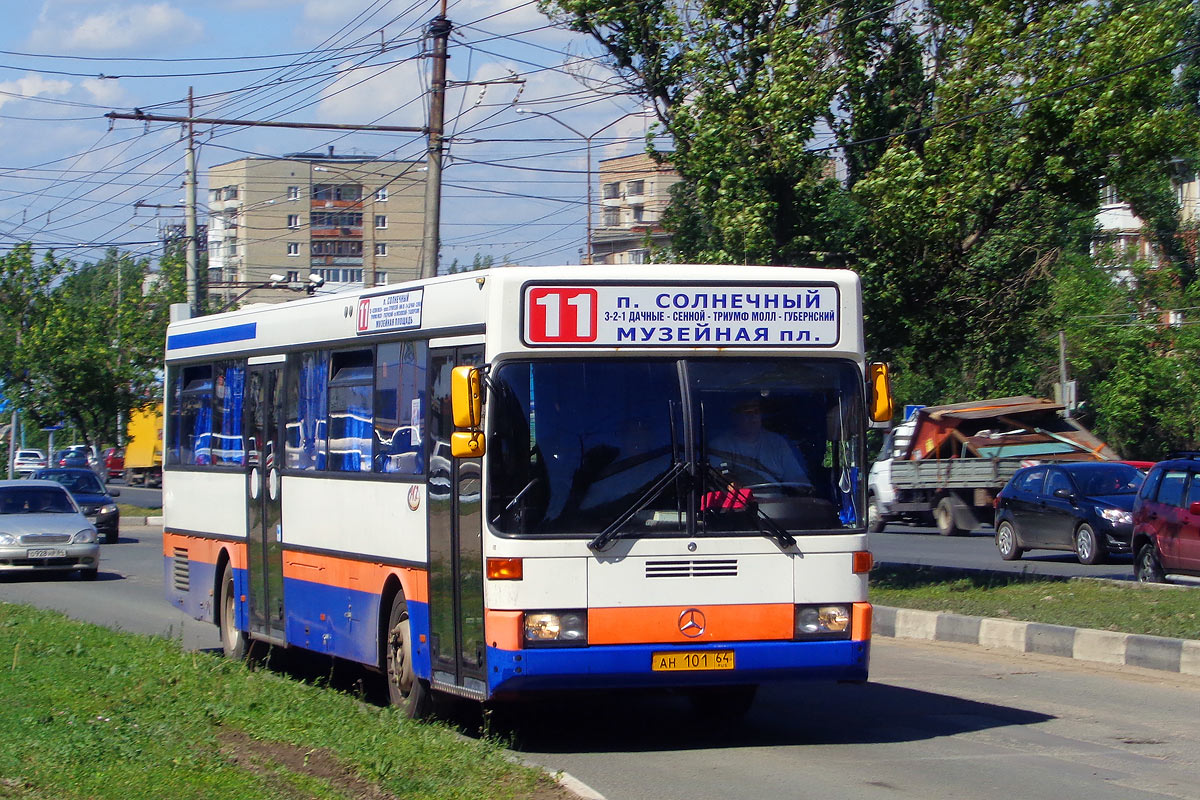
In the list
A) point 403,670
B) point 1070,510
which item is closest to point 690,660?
point 403,670

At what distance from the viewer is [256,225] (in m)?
102

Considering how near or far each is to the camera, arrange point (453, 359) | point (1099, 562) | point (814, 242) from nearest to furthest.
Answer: point (453, 359)
point (814, 242)
point (1099, 562)

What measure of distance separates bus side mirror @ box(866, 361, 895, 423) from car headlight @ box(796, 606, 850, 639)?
1.13 m

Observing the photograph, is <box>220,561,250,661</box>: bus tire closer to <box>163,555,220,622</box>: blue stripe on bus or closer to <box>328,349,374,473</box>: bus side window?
<box>163,555,220,622</box>: blue stripe on bus

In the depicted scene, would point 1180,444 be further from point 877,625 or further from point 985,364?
point 877,625

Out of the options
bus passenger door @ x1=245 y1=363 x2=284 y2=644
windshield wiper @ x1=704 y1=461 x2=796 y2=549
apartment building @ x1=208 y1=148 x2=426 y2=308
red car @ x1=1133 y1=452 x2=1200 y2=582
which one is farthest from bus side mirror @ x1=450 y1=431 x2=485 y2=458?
apartment building @ x1=208 y1=148 x2=426 y2=308

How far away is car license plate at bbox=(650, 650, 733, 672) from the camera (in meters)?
8.51

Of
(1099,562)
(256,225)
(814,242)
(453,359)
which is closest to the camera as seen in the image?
(453,359)

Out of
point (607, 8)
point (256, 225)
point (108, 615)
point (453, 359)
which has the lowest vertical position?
point (108, 615)

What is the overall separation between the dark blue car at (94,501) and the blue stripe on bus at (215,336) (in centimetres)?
1828

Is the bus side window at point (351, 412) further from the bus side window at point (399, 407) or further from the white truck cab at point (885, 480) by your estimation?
the white truck cab at point (885, 480)

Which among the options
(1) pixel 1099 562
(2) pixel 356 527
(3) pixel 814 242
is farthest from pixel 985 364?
(2) pixel 356 527

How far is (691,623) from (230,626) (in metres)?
6.26

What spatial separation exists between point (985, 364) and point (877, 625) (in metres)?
29.4
